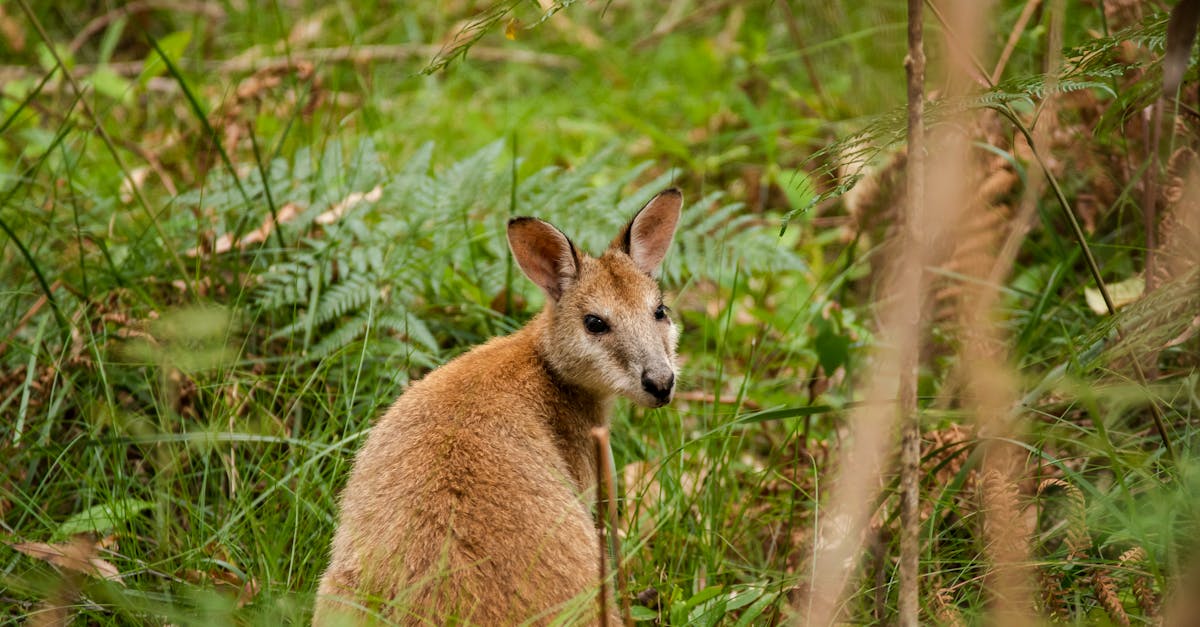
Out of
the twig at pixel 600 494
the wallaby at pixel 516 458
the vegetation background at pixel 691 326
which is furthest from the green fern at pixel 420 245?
the twig at pixel 600 494

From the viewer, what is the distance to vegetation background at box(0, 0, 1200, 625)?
3680 millimetres

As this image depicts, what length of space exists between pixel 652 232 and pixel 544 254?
0.53 m

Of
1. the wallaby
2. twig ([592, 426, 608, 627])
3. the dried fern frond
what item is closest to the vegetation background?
the dried fern frond

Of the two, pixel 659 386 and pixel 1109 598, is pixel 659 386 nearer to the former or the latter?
pixel 659 386

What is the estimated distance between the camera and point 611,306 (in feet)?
16.0

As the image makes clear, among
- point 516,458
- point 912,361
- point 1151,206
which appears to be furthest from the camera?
point 1151,206

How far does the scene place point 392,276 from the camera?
17.1ft

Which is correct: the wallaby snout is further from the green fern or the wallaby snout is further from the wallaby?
the green fern

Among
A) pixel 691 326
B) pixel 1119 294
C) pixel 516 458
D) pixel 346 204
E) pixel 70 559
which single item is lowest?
pixel 691 326

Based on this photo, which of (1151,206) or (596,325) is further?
(596,325)

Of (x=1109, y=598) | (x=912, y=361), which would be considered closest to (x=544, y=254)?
(x=912, y=361)

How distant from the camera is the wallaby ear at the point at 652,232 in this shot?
506cm

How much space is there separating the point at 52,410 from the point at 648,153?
14.7 feet

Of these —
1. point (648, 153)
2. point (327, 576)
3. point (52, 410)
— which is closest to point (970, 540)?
point (327, 576)
